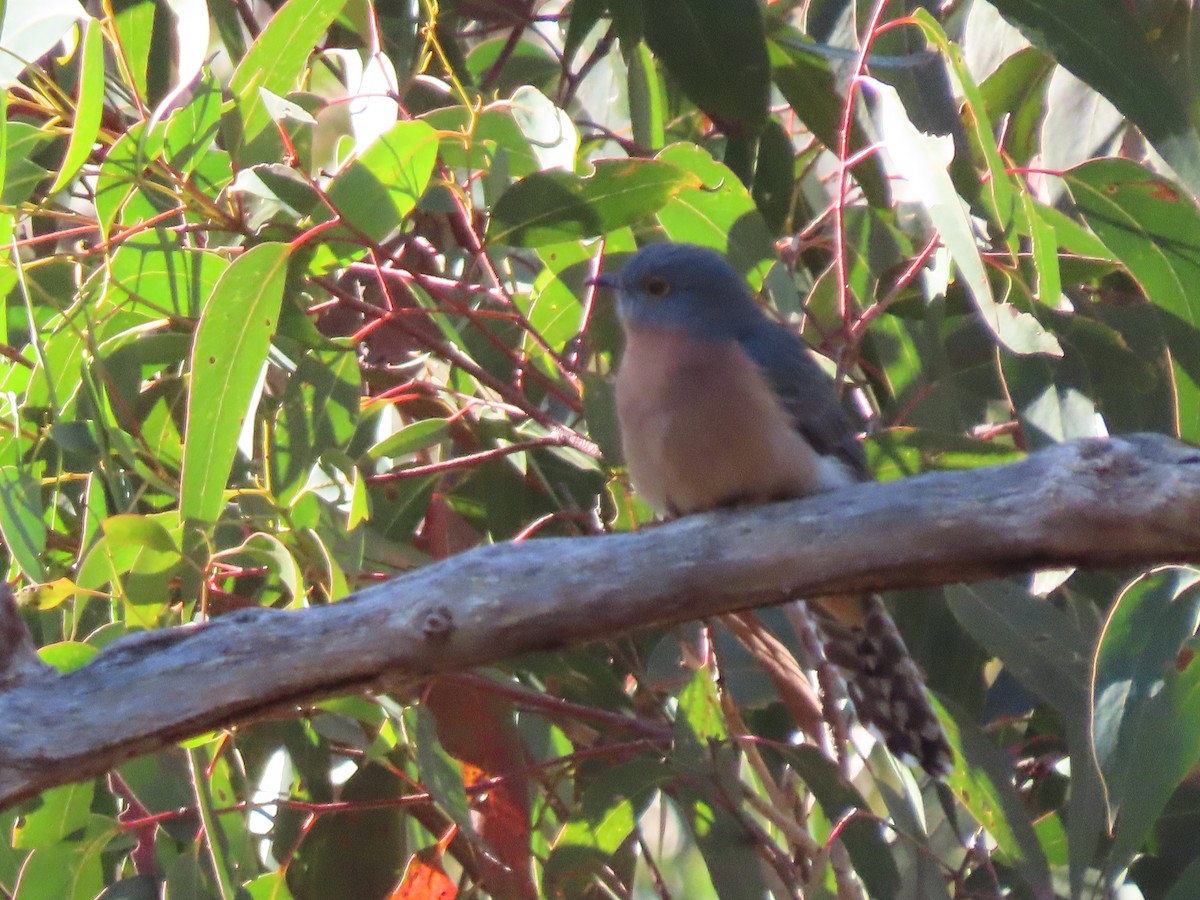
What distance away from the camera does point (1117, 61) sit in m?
3.48

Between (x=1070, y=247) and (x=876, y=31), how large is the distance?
821mm

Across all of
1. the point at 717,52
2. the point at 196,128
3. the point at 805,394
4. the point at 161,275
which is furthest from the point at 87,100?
the point at 805,394

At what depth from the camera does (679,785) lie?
3.81 metres

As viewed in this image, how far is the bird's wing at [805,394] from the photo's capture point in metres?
4.08

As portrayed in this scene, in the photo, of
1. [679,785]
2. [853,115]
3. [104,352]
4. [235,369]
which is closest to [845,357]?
[853,115]

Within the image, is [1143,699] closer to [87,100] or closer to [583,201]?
[583,201]

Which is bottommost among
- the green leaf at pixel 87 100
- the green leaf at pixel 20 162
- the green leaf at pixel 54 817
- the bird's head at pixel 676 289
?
the green leaf at pixel 54 817

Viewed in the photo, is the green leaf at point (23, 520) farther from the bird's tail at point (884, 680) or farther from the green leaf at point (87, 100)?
the bird's tail at point (884, 680)

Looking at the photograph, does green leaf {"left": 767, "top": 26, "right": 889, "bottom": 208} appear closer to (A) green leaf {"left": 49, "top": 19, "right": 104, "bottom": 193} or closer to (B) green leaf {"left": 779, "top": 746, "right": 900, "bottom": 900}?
(B) green leaf {"left": 779, "top": 746, "right": 900, "bottom": 900}

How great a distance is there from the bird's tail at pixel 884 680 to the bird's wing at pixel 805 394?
440 mm

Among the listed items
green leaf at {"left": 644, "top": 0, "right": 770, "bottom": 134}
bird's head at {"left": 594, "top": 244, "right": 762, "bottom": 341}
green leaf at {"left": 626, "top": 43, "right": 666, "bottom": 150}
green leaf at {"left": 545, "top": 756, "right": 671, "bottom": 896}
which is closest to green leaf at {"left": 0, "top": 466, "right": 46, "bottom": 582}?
green leaf at {"left": 545, "top": 756, "right": 671, "bottom": 896}

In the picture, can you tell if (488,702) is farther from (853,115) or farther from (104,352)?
(853,115)

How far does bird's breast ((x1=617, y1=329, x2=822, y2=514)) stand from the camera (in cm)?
381

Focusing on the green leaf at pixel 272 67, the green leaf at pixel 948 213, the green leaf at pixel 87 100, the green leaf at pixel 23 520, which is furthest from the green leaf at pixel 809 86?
the green leaf at pixel 23 520
